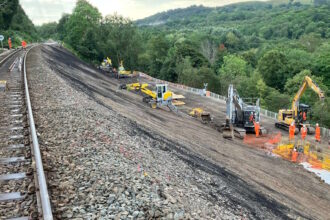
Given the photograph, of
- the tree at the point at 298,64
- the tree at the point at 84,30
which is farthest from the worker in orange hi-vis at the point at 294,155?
the tree at the point at 84,30

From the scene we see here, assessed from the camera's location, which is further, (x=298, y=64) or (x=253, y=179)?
(x=298, y=64)

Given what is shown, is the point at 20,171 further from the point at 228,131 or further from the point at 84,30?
the point at 84,30

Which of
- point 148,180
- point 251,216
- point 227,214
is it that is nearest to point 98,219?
point 148,180

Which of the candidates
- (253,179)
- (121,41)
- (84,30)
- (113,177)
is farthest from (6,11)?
(113,177)

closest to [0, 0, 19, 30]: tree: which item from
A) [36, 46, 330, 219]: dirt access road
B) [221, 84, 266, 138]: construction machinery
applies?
[221, 84, 266, 138]: construction machinery

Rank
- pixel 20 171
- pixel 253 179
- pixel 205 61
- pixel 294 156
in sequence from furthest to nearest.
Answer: pixel 205 61 → pixel 294 156 → pixel 253 179 → pixel 20 171

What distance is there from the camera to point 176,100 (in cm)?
3738

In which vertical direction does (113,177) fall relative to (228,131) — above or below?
above

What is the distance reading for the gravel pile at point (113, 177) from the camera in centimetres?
592

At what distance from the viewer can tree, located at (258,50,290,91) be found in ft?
183

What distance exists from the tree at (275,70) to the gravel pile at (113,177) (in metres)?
48.3

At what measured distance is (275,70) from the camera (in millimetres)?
56219

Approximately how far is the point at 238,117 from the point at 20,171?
819 inches

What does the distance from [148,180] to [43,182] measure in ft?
8.09
